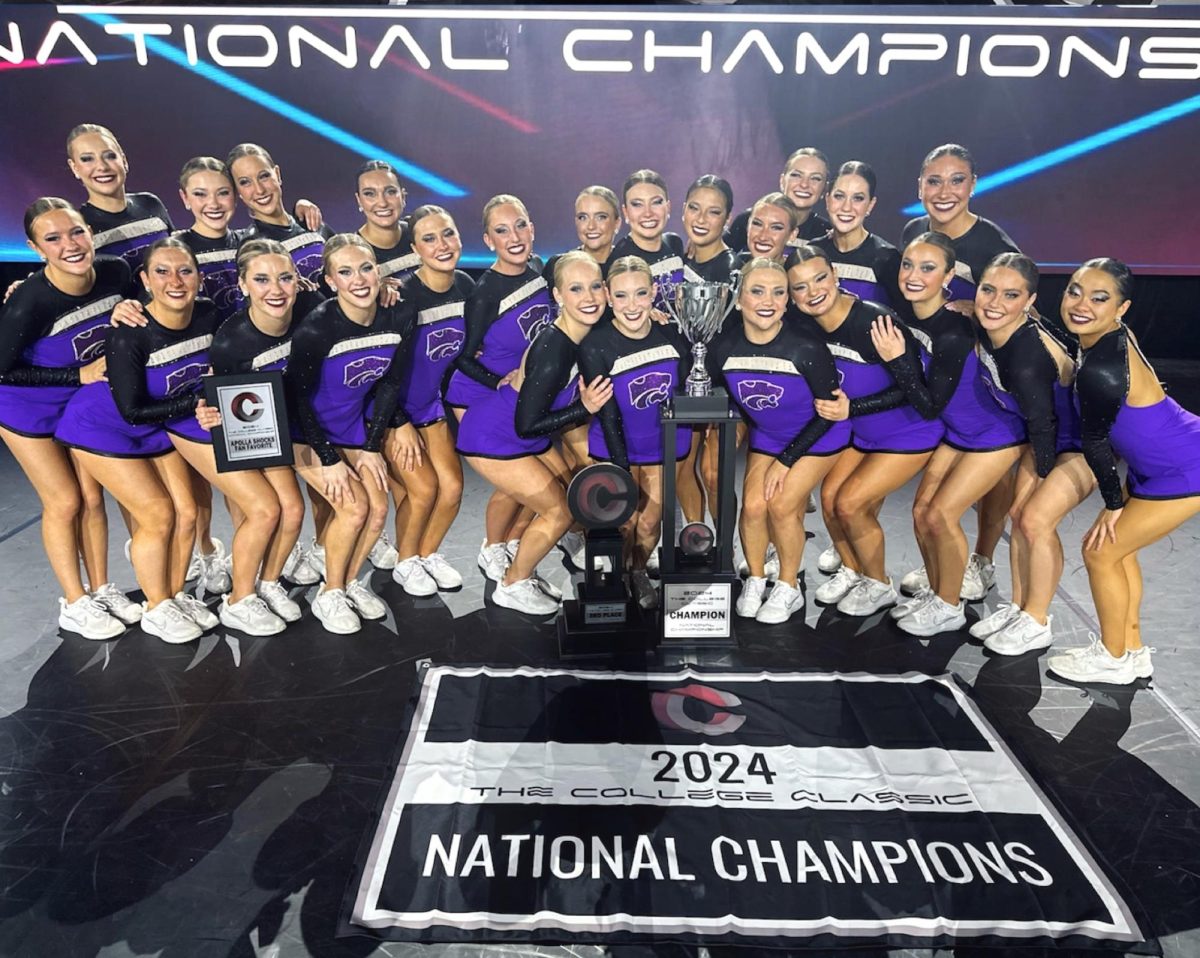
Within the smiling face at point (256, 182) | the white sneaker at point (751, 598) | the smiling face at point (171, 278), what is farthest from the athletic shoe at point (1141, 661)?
the smiling face at point (256, 182)

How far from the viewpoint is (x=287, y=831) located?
8.46 ft

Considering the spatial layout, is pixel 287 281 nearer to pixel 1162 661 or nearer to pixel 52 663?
pixel 52 663

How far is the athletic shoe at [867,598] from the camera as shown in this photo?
12.5 feet

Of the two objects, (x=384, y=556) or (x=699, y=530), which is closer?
(x=699, y=530)

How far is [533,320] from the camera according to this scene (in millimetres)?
3891

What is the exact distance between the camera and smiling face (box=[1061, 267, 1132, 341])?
291cm

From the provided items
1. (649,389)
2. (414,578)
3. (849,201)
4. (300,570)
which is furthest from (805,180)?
(300,570)

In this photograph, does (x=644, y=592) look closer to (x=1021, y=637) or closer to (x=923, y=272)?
(x=1021, y=637)

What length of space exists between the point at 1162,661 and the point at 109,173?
4.35m

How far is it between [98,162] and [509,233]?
5.15 feet

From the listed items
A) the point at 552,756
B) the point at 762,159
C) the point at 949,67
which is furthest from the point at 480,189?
the point at 552,756

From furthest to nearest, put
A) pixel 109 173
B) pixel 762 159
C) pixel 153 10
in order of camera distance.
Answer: pixel 762 159 < pixel 153 10 < pixel 109 173

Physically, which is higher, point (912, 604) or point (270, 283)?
point (270, 283)

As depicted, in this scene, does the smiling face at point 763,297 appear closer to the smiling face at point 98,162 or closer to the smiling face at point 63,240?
the smiling face at point 63,240
